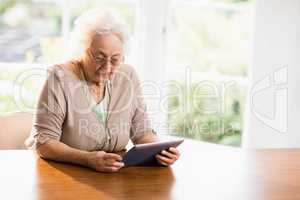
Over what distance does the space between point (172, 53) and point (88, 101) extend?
1.44 m

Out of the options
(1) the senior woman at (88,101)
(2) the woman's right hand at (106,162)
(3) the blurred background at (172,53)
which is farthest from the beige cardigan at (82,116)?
(3) the blurred background at (172,53)

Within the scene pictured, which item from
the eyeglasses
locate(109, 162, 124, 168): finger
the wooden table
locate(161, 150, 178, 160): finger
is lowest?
the wooden table

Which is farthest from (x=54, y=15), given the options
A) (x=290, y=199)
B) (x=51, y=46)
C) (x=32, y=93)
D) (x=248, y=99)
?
(x=290, y=199)

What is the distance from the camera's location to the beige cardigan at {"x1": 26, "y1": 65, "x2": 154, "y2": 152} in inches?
79.0

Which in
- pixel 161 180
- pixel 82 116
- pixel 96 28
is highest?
pixel 96 28

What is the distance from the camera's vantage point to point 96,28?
2.04 meters

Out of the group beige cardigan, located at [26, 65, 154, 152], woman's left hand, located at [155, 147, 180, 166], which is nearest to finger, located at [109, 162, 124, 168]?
woman's left hand, located at [155, 147, 180, 166]

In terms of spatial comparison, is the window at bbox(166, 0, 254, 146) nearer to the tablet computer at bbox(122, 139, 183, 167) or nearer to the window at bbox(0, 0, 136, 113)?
the window at bbox(0, 0, 136, 113)

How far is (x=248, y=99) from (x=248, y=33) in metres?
0.46

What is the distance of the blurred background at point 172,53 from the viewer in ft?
10.8

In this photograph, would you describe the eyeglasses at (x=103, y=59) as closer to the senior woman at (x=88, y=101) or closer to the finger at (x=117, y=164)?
the senior woman at (x=88, y=101)

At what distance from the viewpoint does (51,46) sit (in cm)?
335

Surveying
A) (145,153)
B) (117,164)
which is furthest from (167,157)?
(117,164)

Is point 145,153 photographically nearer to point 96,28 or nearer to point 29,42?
point 96,28
